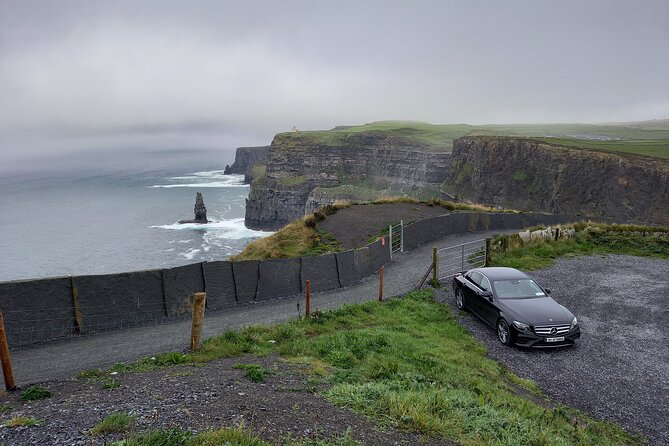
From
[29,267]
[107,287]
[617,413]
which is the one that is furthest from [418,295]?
[29,267]

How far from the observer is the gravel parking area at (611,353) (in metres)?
9.65

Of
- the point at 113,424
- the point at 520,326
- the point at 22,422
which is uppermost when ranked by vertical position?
the point at 113,424

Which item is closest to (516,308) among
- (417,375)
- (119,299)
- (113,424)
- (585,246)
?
(417,375)

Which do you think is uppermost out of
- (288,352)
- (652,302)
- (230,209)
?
(288,352)

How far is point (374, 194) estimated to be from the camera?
402 feet

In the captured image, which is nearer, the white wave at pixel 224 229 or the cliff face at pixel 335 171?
the white wave at pixel 224 229

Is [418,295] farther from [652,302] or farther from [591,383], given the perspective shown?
[652,302]

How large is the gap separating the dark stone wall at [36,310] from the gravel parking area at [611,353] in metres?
12.1

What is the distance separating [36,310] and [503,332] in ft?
43.4

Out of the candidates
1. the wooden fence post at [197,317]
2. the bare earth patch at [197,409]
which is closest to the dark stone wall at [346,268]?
the wooden fence post at [197,317]

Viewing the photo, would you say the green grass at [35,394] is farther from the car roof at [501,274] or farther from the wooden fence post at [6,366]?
the car roof at [501,274]

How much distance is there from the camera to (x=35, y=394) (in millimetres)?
7527

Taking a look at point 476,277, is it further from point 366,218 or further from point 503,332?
point 366,218

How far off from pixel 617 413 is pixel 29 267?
284ft
